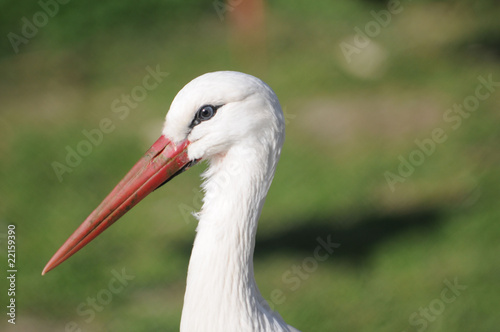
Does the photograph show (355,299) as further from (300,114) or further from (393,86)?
(393,86)

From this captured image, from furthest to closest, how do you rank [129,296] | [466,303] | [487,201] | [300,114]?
[300,114]
[487,201]
[129,296]
[466,303]

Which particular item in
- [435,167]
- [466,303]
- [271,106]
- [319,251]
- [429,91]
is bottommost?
[466,303]

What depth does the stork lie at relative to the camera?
2.32 m

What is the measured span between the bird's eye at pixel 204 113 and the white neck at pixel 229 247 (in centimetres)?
16

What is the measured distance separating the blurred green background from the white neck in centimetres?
188

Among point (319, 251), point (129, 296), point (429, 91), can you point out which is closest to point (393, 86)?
point (429, 91)

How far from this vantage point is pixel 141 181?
2.48 metres

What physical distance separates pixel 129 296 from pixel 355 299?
5.31 ft

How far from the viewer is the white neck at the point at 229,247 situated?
232 centimetres

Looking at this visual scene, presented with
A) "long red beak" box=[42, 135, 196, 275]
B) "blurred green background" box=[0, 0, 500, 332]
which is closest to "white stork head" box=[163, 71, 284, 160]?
"long red beak" box=[42, 135, 196, 275]

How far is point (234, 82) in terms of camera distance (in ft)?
7.68

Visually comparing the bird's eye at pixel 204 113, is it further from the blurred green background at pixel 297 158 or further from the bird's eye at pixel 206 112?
the blurred green background at pixel 297 158

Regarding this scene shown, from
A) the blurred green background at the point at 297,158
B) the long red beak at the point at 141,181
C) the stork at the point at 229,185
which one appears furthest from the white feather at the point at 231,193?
the blurred green background at the point at 297,158

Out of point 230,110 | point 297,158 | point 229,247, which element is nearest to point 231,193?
point 229,247
